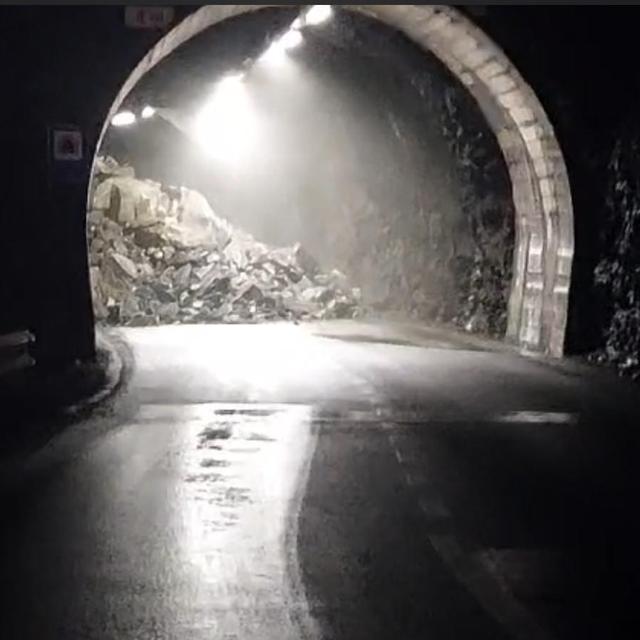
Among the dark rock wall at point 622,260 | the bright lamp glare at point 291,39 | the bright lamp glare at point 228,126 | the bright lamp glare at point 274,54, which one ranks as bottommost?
the dark rock wall at point 622,260

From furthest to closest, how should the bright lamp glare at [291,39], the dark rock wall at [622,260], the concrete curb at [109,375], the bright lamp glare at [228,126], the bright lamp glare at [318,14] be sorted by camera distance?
the bright lamp glare at [228,126] < the bright lamp glare at [291,39] < the bright lamp glare at [318,14] < the dark rock wall at [622,260] < the concrete curb at [109,375]

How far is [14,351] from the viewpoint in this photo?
1273 cm

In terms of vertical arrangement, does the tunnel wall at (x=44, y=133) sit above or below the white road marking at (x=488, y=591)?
above

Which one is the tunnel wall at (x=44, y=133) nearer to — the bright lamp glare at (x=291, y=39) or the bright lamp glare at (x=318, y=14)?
the bright lamp glare at (x=318, y=14)

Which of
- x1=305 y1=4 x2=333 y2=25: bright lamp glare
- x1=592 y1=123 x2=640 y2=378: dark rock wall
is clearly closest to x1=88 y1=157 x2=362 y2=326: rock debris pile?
x1=305 y1=4 x2=333 y2=25: bright lamp glare

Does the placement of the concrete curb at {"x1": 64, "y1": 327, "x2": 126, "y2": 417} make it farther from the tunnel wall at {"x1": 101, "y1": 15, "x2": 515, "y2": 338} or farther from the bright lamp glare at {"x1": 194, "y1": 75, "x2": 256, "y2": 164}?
the bright lamp glare at {"x1": 194, "y1": 75, "x2": 256, "y2": 164}

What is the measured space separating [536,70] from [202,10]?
16.7 feet

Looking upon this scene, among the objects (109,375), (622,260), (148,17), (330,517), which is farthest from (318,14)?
(330,517)

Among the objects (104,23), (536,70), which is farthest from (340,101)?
(104,23)

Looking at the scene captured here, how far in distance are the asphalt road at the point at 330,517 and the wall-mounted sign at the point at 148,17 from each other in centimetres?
490

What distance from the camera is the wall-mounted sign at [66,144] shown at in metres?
15.1

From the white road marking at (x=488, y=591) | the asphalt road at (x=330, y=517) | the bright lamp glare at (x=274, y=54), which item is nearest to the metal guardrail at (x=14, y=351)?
the asphalt road at (x=330, y=517)

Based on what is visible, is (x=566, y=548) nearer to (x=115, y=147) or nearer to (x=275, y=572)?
(x=275, y=572)

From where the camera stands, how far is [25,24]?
50.2ft
